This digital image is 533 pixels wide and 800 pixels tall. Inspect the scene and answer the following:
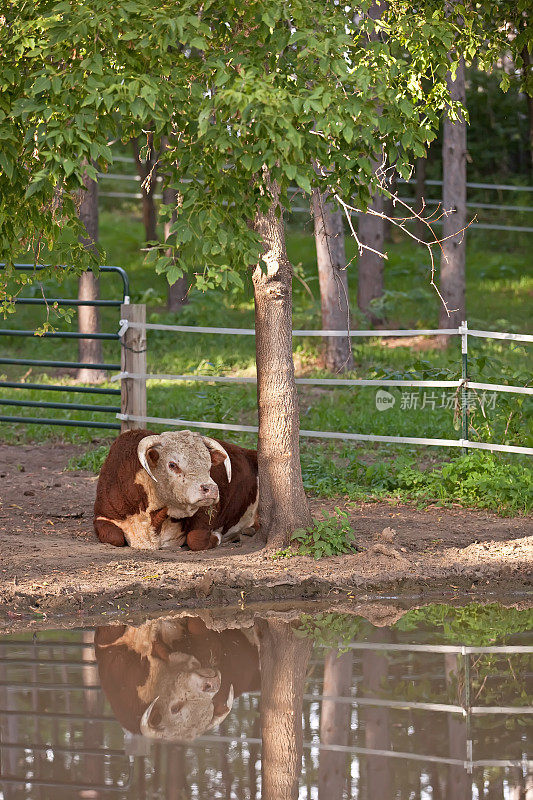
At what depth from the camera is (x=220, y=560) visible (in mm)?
6730

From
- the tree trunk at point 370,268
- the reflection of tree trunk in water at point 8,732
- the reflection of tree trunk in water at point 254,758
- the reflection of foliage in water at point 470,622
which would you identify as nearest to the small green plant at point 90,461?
the reflection of foliage in water at point 470,622

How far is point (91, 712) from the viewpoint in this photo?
4.46 m

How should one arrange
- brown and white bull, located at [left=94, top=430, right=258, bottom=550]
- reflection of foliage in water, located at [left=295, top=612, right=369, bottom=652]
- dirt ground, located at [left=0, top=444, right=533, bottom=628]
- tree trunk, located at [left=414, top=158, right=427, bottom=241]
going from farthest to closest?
1. tree trunk, located at [left=414, top=158, right=427, bottom=241]
2. brown and white bull, located at [left=94, top=430, right=258, bottom=550]
3. dirt ground, located at [left=0, top=444, right=533, bottom=628]
4. reflection of foliage in water, located at [left=295, top=612, right=369, bottom=652]

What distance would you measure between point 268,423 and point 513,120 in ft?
60.6

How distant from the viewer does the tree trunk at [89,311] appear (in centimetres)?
1384

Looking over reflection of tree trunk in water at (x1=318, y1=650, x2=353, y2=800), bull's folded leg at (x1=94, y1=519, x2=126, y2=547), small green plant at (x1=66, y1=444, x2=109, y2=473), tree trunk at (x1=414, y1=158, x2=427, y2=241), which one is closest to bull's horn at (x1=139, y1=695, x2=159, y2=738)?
reflection of tree trunk in water at (x1=318, y1=650, x2=353, y2=800)

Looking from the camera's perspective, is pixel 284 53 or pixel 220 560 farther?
pixel 220 560

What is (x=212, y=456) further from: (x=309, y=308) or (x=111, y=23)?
(x=309, y=308)

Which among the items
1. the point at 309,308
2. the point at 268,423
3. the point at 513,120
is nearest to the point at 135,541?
the point at 268,423

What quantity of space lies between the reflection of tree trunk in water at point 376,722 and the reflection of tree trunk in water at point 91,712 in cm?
97

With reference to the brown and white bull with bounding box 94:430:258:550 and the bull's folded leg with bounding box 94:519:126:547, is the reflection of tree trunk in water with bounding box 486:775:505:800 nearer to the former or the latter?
the brown and white bull with bounding box 94:430:258:550

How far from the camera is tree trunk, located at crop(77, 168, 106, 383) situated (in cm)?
1384

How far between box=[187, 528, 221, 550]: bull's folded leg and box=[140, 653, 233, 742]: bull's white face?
1935 millimetres

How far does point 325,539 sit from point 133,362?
10.3ft
